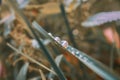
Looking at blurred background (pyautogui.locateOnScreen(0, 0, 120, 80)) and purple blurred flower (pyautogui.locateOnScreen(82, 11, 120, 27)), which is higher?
purple blurred flower (pyautogui.locateOnScreen(82, 11, 120, 27))

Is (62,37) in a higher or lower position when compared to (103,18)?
lower

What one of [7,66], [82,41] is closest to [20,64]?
[7,66]

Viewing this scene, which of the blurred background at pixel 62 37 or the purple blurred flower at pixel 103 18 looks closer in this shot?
the purple blurred flower at pixel 103 18

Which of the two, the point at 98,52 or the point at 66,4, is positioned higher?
the point at 66,4

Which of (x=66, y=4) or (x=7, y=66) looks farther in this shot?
(x=7, y=66)

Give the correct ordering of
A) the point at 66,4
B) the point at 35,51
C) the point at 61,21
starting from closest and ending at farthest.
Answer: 1. the point at 66,4
2. the point at 35,51
3. the point at 61,21

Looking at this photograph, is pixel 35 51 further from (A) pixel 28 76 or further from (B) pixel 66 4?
(B) pixel 66 4

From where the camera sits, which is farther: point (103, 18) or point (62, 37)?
point (62, 37)

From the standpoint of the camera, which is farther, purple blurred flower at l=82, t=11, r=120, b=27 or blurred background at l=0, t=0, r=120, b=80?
blurred background at l=0, t=0, r=120, b=80

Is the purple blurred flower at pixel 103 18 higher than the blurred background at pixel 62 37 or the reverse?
higher

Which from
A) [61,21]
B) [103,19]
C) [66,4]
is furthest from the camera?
[61,21]
